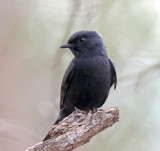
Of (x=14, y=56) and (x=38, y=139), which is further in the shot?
(x=14, y=56)

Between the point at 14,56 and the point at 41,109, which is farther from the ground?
the point at 14,56

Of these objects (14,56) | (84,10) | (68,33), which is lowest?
(68,33)

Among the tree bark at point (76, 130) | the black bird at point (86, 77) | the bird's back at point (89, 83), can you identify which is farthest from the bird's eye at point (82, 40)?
the tree bark at point (76, 130)

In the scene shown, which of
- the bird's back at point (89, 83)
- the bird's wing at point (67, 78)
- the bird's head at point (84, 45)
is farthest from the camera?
the bird's head at point (84, 45)

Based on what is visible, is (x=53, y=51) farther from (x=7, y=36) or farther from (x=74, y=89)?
(x=74, y=89)

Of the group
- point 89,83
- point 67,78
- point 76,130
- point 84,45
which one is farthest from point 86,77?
point 76,130

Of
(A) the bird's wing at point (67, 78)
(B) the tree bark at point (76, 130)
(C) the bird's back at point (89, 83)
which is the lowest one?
(B) the tree bark at point (76, 130)

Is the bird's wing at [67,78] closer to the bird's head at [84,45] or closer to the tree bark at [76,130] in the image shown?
the bird's head at [84,45]

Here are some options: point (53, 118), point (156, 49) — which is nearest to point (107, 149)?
point (53, 118)
